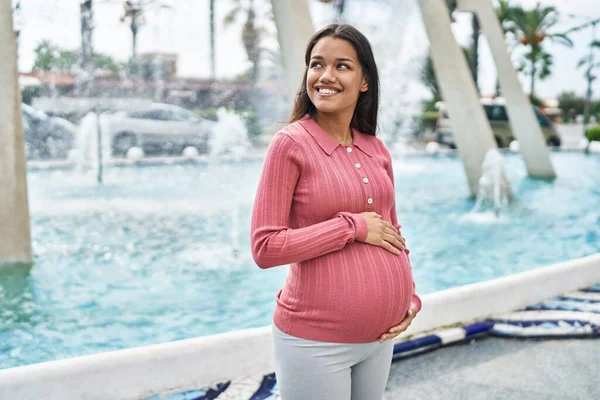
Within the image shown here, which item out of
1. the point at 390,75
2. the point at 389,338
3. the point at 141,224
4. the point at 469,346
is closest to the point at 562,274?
the point at 469,346

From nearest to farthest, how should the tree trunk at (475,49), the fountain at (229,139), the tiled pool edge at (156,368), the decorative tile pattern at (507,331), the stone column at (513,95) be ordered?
the tiled pool edge at (156,368) → the decorative tile pattern at (507,331) → the stone column at (513,95) → the fountain at (229,139) → the tree trunk at (475,49)

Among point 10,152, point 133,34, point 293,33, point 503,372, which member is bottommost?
point 503,372

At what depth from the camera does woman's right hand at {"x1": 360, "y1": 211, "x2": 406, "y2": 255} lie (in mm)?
1926

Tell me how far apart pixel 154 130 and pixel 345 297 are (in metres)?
17.0

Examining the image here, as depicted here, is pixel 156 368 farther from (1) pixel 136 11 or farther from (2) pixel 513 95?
(1) pixel 136 11

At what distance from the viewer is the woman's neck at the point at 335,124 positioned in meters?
2.03

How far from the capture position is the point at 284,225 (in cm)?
186

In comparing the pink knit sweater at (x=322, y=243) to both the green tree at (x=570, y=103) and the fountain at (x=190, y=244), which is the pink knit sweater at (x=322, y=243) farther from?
the green tree at (x=570, y=103)

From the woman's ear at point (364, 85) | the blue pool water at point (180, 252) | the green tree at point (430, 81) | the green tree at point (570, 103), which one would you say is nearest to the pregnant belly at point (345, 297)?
the woman's ear at point (364, 85)

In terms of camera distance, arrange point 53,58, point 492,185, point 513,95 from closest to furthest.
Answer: point 492,185 < point 513,95 < point 53,58

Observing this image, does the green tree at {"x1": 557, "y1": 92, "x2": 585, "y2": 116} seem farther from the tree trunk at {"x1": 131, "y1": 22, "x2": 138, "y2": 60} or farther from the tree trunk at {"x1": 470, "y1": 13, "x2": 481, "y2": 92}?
the tree trunk at {"x1": 131, "y1": 22, "x2": 138, "y2": 60}

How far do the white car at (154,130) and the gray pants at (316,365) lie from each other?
53.9ft

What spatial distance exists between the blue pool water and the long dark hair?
9.72 feet

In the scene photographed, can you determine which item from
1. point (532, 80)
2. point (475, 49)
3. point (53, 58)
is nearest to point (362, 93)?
point (53, 58)
